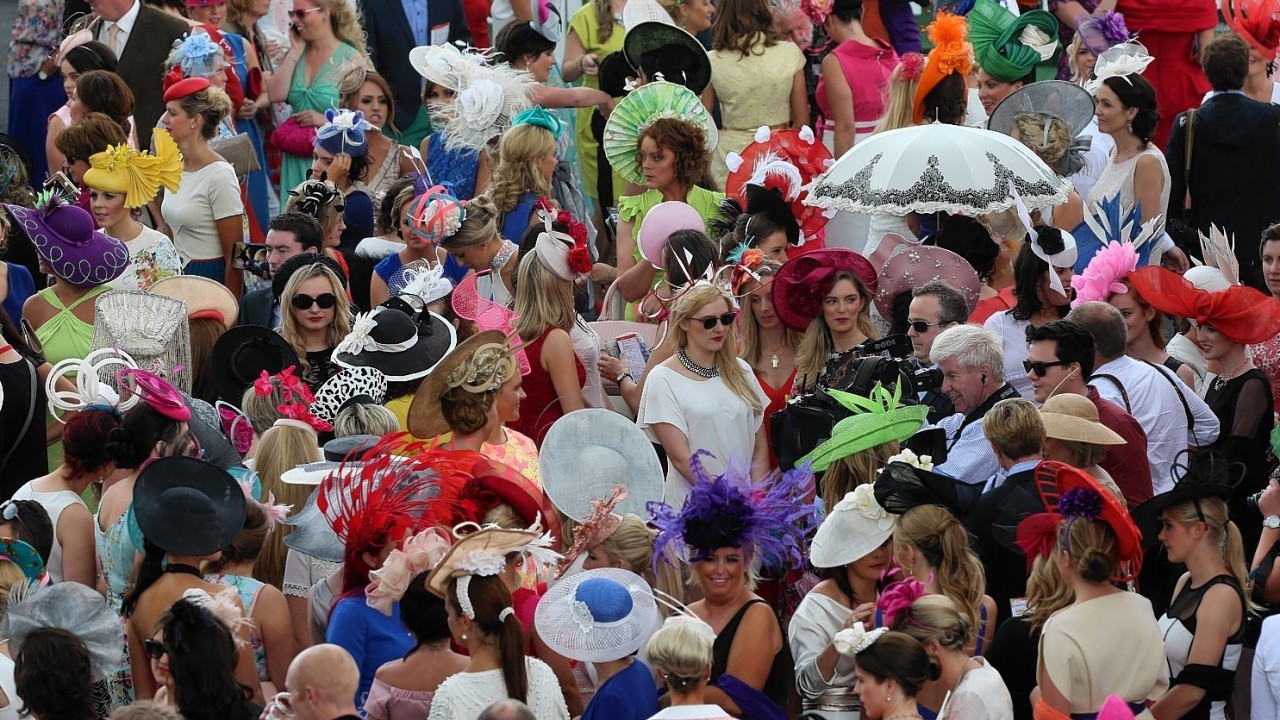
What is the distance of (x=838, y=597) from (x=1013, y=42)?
18.1 ft

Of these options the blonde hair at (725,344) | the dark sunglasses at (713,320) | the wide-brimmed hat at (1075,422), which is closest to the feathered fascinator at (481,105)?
the blonde hair at (725,344)

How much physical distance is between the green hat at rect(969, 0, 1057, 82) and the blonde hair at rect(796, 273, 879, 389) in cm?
319

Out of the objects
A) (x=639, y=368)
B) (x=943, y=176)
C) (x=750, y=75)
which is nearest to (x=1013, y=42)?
(x=750, y=75)

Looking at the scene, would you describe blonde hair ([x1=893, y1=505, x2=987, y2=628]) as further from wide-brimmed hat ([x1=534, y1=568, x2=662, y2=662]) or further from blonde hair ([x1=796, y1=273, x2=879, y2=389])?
blonde hair ([x1=796, y1=273, x2=879, y2=389])

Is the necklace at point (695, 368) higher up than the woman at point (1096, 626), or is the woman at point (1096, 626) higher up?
the woman at point (1096, 626)

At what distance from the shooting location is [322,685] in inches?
179

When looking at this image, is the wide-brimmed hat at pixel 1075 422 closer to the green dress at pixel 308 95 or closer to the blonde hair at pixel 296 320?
the blonde hair at pixel 296 320

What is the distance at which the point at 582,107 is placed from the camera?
10398 millimetres

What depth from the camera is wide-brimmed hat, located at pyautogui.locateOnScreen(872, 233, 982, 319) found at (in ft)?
25.1

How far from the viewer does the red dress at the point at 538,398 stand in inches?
282

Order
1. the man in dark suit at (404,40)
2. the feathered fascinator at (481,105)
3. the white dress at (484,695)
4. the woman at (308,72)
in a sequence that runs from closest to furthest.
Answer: the white dress at (484,695)
the feathered fascinator at (481,105)
the woman at (308,72)
the man in dark suit at (404,40)

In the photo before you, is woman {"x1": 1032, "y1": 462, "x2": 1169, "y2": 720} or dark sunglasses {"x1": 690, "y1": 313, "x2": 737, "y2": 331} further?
dark sunglasses {"x1": 690, "y1": 313, "x2": 737, "y2": 331}

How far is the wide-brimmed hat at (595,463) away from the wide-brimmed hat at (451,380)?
364mm

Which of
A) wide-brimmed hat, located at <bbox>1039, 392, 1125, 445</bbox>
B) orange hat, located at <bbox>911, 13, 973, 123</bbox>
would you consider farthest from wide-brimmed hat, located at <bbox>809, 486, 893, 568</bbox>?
orange hat, located at <bbox>911, 13, 973, 123</bbox>
